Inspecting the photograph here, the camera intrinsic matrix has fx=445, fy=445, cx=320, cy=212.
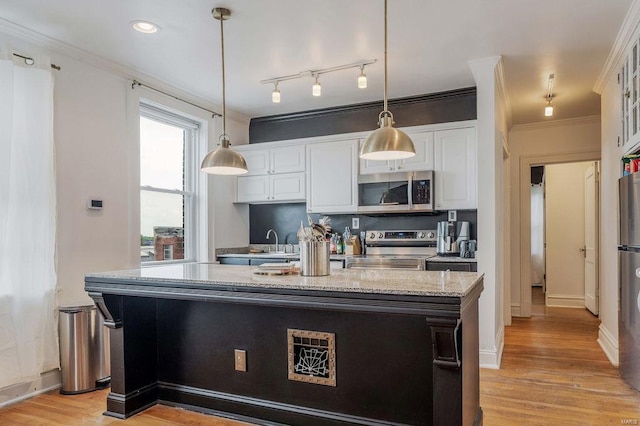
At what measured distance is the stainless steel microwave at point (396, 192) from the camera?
4.41m

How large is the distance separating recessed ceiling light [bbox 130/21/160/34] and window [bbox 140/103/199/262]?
1.15 meters

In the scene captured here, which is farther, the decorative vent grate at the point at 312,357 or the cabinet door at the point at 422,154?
the cabinet door at the point at 422,154

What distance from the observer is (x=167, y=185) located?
4586 mm

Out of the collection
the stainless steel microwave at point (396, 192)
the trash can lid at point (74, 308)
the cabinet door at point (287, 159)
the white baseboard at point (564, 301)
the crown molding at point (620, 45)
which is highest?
the crown molding at point (620, 45)

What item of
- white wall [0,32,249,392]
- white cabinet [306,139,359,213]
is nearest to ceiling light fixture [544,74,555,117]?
white cabinet [306,139,359,213]

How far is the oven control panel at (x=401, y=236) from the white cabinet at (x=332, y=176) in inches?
16.3

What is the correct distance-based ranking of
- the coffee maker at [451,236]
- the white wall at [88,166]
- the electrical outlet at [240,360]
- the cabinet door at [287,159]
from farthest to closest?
the cabinet door at [287,159], the coffee maker at [451,236], the white wall at [88,166], the electrical outlet at [240,360]

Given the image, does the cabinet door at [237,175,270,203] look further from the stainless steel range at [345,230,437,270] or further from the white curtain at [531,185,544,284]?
the white curtain at [531,185,544,284]

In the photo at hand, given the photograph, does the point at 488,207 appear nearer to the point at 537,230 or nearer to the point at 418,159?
the point at 418,159

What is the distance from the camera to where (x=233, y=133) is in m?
5.43

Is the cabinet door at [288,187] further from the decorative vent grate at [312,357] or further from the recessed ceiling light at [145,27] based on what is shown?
the decorative vent grate at [312,357]

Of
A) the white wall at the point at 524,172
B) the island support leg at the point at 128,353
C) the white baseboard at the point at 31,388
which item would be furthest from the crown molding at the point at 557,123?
the white baseboard at the point at 31,388

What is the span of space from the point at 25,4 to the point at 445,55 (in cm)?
302

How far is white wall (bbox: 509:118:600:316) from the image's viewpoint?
19.0ft
